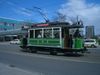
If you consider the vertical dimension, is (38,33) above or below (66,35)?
above

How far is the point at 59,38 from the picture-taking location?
21.3 meters

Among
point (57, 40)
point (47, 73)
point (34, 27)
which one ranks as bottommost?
point (47, 73)

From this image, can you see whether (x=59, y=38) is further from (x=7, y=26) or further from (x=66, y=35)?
(x=7, y=26)

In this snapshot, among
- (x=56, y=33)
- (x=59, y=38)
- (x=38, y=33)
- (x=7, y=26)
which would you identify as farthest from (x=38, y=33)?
(x=7, y=26)

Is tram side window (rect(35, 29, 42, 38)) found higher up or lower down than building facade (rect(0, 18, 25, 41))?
lower down

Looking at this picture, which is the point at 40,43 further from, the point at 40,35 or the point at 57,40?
the point at 57,40

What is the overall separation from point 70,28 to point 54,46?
2.49 m

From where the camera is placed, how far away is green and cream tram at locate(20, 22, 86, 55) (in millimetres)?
20984

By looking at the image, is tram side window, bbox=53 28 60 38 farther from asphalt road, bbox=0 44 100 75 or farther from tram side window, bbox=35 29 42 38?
asphalt road, bbox=0 44 100 75

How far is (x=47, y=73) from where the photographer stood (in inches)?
437

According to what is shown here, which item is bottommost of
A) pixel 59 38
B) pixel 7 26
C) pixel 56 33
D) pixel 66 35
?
pixel 59 38

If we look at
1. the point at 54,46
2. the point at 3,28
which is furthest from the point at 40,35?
the point at 3,28

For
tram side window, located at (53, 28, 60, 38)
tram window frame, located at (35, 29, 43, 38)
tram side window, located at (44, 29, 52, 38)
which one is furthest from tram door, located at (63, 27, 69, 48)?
tram window frame, located at (35, 29, 43, 38)

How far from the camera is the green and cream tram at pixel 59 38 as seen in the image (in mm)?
20984
